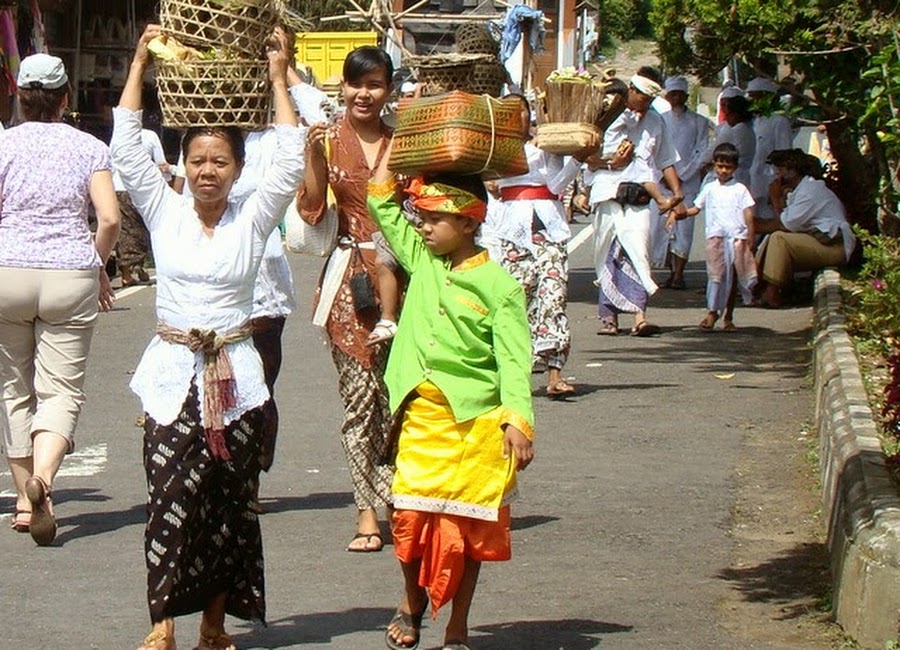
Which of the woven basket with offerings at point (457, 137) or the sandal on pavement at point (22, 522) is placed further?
the sandal on pavement at point (22, 522)

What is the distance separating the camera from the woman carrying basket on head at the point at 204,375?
5801 millimetres

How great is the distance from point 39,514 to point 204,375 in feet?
5.09

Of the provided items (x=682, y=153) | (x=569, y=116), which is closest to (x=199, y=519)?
(x=569, y=116)

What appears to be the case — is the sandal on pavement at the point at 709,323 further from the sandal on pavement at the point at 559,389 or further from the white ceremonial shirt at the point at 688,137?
the white ceremonial shirt at the point at 688,137

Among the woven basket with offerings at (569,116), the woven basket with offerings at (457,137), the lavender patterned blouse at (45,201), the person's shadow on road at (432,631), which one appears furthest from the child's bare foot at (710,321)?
the woven basket with offerings at (457,137)

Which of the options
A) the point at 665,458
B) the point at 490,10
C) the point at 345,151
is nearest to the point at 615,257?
the point at 665,458

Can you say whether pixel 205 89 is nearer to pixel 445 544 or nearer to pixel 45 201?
pixel 445 544

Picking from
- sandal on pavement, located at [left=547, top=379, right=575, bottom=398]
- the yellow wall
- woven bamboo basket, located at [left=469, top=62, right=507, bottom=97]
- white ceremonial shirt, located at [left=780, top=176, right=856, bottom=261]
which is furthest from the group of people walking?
the yellow wall

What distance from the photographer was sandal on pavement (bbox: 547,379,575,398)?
1153cm

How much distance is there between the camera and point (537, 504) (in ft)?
28.0

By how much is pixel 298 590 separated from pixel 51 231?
81.0 inches

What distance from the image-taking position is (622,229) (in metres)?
14.3

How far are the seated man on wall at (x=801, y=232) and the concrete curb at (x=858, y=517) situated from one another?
23.1ft

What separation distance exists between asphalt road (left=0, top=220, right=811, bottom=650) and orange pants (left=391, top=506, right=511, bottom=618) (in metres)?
0.52
